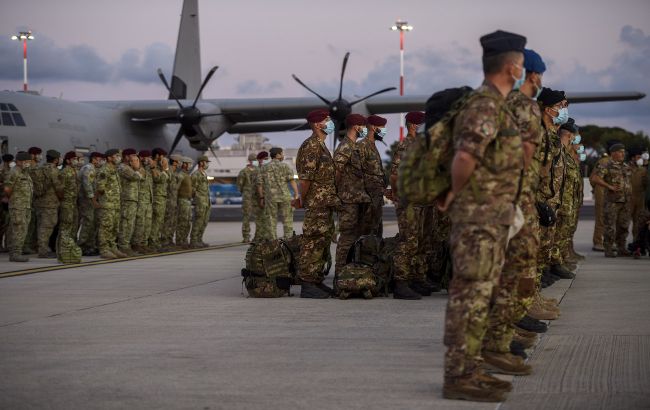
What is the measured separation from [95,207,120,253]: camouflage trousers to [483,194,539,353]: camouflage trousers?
33.9 feet

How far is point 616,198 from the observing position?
1442 cm

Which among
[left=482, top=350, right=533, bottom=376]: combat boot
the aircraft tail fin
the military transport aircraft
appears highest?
the aircraft tail fin

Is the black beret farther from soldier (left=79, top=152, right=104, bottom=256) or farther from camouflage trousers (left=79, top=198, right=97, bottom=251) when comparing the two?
camouflage trousers (left=79, top=198, right=97, bottom=251)

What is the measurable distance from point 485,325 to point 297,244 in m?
5.14

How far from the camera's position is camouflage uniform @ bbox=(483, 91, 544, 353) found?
17.0 feet

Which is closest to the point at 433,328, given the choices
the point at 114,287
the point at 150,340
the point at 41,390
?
the point at 150,340

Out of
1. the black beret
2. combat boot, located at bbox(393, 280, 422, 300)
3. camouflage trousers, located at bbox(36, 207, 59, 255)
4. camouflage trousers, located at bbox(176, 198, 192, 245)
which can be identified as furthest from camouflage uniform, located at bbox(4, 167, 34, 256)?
the black beret

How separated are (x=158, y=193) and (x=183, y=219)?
127cm

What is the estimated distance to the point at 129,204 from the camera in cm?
1521

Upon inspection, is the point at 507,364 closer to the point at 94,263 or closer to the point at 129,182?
the point at 94,263

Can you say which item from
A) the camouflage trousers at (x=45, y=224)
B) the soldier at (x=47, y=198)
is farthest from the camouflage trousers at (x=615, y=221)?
the camouflage trousers at (x=45, y=224)

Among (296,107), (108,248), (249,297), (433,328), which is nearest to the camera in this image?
(433,328)

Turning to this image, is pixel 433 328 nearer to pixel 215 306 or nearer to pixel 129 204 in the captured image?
pixel 215 306

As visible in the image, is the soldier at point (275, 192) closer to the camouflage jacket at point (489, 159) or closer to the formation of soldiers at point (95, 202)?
the formation of soldiers at point (95, 202)
